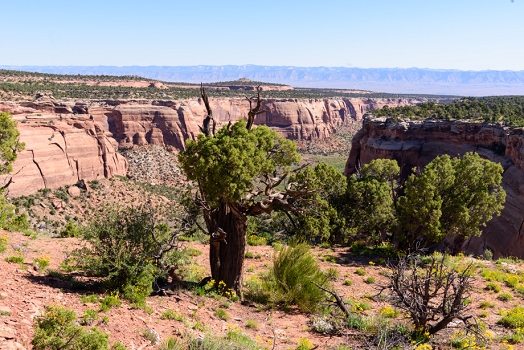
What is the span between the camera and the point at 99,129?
62906mm

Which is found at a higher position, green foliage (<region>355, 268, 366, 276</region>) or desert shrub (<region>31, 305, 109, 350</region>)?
desert shrub (<region>31, 305, 109, 350</region>)

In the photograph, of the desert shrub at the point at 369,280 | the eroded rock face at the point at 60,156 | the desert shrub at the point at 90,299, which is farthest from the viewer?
the eroded rock face at the point at 60,156

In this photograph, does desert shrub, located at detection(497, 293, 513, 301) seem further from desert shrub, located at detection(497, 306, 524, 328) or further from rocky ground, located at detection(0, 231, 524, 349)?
desert shrub, located at detection(497, 306, 524, 328)

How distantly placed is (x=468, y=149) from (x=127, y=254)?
46824mm

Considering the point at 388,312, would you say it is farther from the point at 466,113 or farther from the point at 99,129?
the point at 99,129

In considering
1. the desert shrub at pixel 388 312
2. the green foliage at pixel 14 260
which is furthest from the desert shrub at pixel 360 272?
the green foliage at pixel 14 260

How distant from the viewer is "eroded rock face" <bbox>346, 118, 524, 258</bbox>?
114 ft

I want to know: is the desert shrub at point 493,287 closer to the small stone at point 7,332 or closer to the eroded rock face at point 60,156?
the small stone at point 7,332

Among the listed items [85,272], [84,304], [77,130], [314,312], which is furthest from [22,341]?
[77,130]

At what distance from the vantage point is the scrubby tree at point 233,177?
1066 cm

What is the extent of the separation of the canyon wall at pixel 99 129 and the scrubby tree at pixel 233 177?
255 inches

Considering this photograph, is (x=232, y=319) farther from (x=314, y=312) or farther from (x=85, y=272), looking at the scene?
(x=85, y=272)

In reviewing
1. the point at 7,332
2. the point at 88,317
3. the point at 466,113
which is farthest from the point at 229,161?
the point at 466,113

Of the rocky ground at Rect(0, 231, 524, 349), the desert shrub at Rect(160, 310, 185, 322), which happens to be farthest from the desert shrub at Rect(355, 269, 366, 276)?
the desert shrub at Rect(160, 310, 185, 322)
